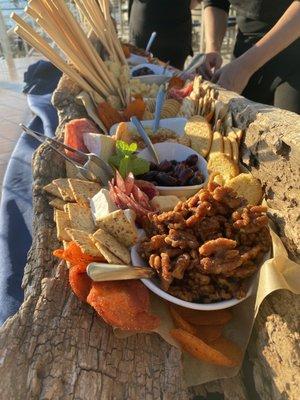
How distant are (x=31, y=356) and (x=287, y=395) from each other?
436mm

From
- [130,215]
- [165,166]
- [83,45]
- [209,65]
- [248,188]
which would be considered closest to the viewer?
[130,215]

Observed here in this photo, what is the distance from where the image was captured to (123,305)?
2.10 feet

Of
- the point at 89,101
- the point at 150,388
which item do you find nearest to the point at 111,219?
the point at 150,388

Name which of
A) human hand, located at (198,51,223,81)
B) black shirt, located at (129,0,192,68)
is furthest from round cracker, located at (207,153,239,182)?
black shirt, located at (129,0,192,68)

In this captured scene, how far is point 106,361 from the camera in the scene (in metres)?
0.64

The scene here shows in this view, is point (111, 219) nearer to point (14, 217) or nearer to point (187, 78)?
point (14, 217)

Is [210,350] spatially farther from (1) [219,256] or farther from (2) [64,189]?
(2) [64,189]

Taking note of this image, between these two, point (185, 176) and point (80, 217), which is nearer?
point (80, 217)

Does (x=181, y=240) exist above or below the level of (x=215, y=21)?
below

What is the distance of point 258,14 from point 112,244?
1.29 m

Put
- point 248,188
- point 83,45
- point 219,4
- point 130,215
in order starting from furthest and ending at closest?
point 219,4 → point 83,45 → point 248,188 → point 130,215

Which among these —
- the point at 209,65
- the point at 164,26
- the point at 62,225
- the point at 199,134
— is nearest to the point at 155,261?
the point at 62,225

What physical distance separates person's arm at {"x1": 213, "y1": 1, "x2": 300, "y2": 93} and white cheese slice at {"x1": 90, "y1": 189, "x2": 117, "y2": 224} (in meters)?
0.80

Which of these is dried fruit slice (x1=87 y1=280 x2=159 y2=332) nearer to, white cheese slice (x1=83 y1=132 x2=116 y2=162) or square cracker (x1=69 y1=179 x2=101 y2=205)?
square cracker (x1=69 y1=179 x2=101 y2=205)
